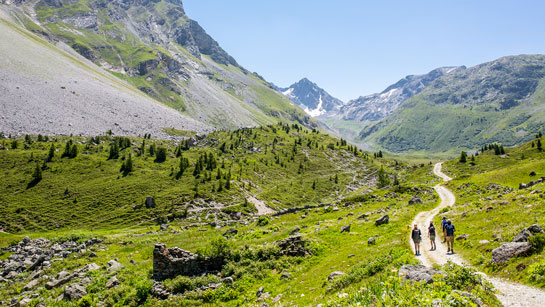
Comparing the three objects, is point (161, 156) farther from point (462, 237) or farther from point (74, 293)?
point (462, 237)

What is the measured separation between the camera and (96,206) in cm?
9225

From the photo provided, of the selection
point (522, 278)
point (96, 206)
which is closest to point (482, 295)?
point (522, 278)

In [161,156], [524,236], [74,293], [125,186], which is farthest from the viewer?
[161,156]

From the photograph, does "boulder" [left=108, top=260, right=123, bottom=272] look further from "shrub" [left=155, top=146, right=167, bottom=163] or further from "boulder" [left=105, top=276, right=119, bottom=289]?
"shrub" [left=155, top=146, right=167, bottom=163]

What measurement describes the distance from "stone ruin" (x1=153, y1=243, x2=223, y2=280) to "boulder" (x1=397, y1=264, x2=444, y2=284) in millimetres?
19513

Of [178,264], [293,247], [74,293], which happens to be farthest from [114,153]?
[293,247]

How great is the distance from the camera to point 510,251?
17.2 meters

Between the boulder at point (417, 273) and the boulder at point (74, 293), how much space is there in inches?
1092

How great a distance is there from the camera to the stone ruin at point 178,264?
1082 inches

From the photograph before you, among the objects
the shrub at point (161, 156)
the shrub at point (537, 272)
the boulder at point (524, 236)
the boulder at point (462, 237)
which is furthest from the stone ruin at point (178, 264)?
the shrub at point (161, 156)

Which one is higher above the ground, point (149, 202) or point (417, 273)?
point (417, 273)

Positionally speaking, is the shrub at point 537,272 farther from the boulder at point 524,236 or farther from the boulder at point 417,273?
the boulder at point 524,236

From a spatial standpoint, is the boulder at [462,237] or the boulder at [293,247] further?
the boulder at [293,247]

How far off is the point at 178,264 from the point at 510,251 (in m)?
27.6
